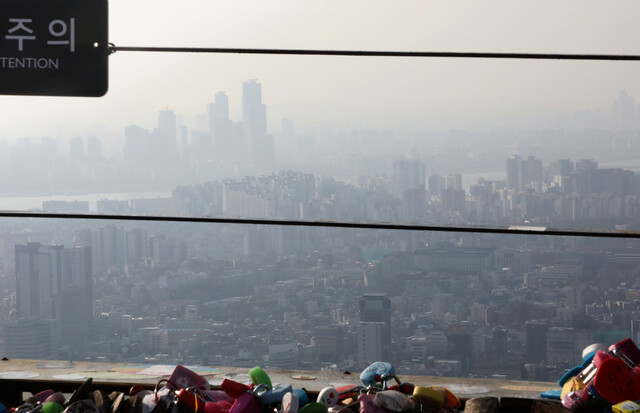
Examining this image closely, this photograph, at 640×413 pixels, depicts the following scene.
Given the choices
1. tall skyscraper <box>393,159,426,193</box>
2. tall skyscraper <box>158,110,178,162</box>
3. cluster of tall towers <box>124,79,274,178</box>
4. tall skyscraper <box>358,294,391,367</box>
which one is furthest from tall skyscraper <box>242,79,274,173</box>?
tall skyscraper <box>358,294,391,367</box>

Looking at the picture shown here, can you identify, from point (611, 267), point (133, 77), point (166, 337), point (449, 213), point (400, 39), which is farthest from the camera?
point (133, 77)

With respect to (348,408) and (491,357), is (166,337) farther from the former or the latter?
(348,408)

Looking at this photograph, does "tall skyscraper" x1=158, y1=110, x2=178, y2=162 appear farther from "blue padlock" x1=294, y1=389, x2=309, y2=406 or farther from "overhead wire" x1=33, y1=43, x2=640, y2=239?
"blue padlock" x1=294, y1=389, x2=309, y2=406

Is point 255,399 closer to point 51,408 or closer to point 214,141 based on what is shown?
point 51,408

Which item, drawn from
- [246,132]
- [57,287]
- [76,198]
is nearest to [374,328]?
[57,287]

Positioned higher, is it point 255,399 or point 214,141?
point 214,141

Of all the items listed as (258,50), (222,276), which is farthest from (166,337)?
(258,50)

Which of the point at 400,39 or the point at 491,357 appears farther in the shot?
the point at 400,39
